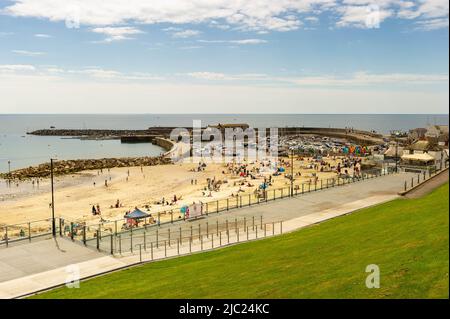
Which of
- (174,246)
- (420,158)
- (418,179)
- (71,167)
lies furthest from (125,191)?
(420,158)

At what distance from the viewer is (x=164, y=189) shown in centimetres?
5322

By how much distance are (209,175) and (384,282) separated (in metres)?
55.9

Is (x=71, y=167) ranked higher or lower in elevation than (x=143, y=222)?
higher

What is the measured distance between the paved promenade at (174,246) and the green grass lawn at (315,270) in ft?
5.47

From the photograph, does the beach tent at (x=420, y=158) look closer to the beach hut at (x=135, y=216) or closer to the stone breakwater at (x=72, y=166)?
the beach hut at (x=135, y=216)

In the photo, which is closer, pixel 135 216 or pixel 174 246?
pixel 174 246

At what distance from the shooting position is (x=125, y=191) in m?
52.4

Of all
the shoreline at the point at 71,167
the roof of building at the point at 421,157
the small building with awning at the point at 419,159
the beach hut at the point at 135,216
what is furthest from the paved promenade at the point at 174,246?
the shoreline at the point at 71,167

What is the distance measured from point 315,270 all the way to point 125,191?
143 feet

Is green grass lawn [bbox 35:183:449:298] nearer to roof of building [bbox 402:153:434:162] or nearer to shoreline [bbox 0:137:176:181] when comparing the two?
roof of building [bbox 402:153:434:162]

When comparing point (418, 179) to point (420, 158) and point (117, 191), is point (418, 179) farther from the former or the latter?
point (117, 191)
